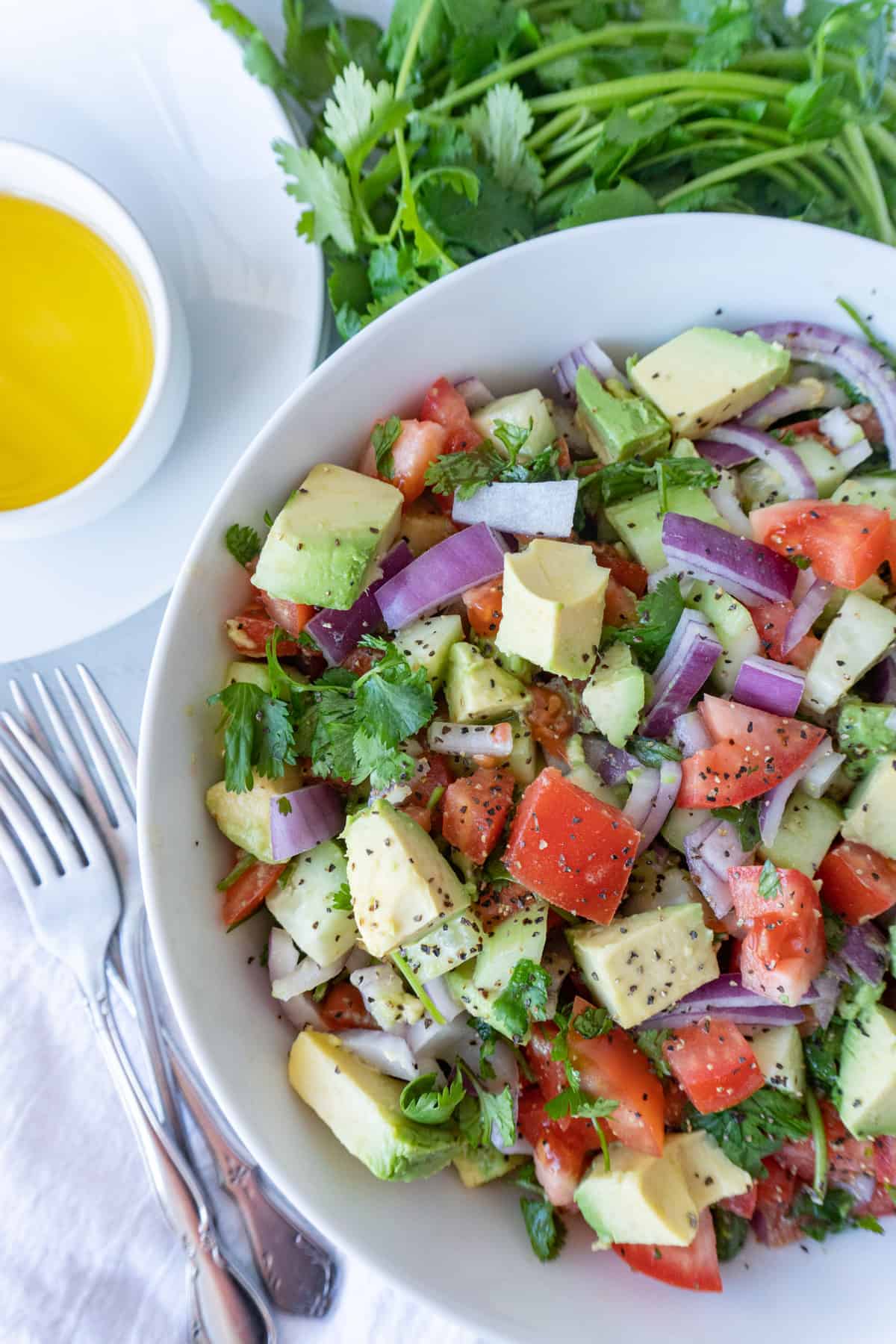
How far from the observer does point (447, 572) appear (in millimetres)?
1726

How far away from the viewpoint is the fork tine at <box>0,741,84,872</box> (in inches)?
93.3

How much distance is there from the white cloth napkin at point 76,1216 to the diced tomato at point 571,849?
1281mm

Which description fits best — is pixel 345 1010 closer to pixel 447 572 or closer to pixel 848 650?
pixel 447 572

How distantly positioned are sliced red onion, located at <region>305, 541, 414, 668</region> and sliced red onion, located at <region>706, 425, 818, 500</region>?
0.64 metres

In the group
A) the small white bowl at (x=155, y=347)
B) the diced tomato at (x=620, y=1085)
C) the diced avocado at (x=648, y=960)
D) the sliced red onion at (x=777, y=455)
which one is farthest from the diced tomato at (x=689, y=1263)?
the small white bowl at (x=155, y=347)

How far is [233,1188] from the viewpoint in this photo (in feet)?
7.68

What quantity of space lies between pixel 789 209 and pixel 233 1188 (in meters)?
2.50

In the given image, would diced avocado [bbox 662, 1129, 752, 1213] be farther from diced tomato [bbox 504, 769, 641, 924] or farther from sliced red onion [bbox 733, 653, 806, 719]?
sliced red onion [bbox 733, 653, 806, 719]

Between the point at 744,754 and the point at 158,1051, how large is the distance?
160 cm

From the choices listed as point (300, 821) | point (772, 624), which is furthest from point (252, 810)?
point (772, 624)

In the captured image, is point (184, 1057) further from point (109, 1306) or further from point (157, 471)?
point (157, 471)

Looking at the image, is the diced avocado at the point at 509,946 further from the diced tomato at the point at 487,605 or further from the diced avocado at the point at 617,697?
the diced tomato at the point at 487,605

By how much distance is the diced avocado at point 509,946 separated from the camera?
1.66 meters

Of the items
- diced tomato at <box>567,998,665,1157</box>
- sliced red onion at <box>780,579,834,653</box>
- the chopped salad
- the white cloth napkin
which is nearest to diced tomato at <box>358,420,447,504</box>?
the chopped salad
